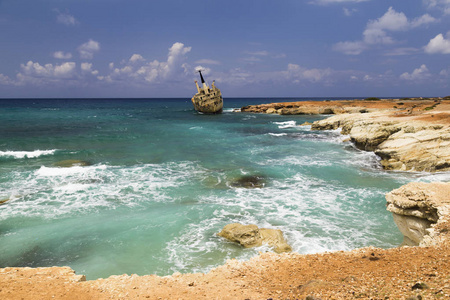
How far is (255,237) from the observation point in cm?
1086

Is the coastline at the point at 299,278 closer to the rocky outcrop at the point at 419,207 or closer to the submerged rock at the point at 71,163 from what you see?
the rocky outcrop at the point at 419,207

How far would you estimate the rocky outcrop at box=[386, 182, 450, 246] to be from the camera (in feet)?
27.7

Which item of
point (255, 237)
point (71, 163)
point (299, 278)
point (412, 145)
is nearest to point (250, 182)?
point (255, 237)

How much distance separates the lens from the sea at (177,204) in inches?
423

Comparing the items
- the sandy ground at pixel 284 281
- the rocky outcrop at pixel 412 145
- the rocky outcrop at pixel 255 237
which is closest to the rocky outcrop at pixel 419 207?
the sandy ground at pixel 284 281

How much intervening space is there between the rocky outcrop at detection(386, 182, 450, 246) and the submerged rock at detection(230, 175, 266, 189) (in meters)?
9.55

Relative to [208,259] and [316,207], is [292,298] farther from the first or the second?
[316,207]

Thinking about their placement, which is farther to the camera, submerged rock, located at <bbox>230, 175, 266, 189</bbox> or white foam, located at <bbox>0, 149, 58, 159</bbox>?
white foam, located at <bbox>0, 149, 58, 159</bbox>

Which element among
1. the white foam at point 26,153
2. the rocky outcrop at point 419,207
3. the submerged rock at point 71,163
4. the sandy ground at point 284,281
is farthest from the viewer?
the white foam at point 26,153

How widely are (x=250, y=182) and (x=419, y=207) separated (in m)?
11.1

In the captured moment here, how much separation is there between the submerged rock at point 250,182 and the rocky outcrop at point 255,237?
6859 mm

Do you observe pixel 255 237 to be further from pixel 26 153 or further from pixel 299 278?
pixel 26 153

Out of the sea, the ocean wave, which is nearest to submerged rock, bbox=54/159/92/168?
the sea

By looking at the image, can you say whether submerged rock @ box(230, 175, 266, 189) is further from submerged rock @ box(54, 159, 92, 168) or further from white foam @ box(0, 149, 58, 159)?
white foam @ box(0, 149, 58, 159)
